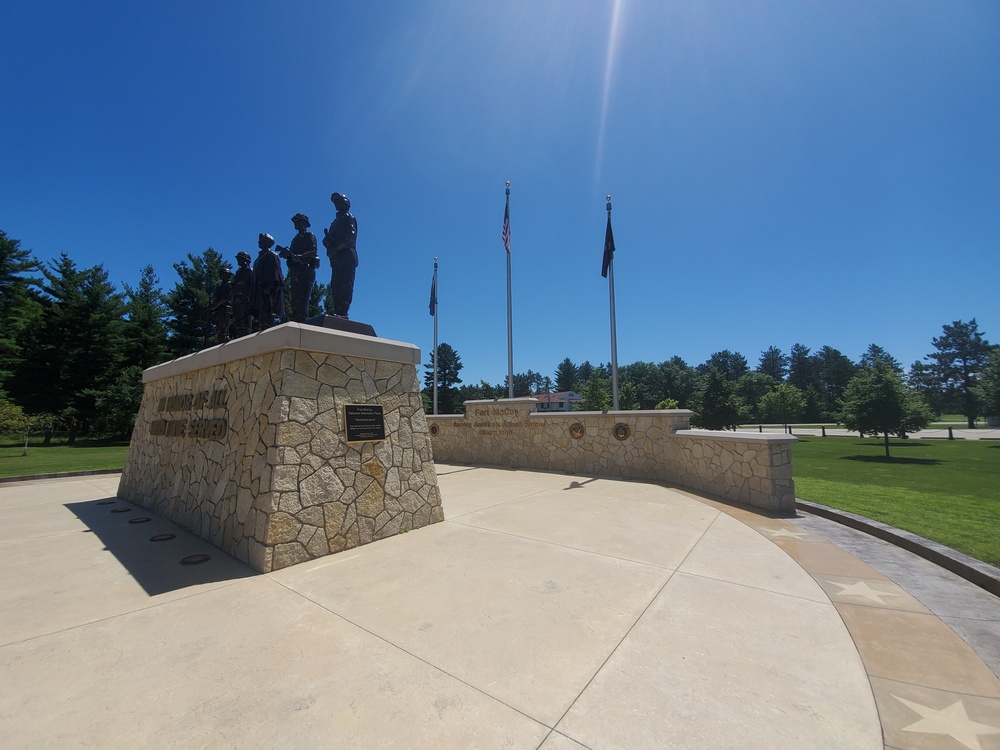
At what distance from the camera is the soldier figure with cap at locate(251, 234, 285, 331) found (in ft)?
19.4

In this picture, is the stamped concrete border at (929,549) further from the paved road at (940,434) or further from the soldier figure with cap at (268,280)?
the paved road at (940,434)

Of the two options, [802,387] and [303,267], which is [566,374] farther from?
[303,267]

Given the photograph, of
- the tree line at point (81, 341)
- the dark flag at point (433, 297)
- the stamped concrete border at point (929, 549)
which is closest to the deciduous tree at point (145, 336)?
the tree line at point (81, 341)

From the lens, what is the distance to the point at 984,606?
10.2 feet

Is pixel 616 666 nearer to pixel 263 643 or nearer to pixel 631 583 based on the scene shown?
pixel 631 583

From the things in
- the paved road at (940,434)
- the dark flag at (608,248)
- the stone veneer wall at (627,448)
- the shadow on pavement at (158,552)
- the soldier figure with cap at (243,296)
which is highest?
the dark flag at (608,248)

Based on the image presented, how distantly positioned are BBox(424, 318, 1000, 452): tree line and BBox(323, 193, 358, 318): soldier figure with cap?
20507mm

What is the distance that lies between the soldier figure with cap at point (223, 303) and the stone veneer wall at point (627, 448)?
22.4ft

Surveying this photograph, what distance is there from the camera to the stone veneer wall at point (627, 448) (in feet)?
20.8

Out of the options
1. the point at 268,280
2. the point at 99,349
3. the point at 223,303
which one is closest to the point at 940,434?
the point at 268,280

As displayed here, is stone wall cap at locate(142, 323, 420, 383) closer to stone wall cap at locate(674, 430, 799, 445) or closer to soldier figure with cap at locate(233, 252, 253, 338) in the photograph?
soldier figure with cap at locate(233, 252, 253, 338)

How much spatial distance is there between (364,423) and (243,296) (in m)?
3.57

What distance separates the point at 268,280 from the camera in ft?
19.4

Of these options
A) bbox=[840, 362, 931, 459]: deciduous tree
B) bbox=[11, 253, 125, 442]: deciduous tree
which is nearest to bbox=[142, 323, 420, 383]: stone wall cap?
bbox=[840, 362, 931, 459]: deciduous tree
